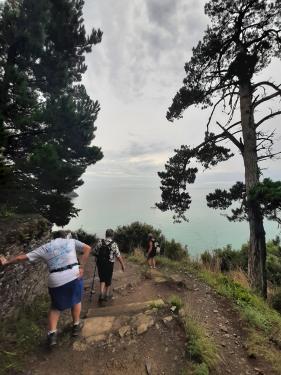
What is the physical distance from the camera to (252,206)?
30.9 feet

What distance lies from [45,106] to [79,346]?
1256cm

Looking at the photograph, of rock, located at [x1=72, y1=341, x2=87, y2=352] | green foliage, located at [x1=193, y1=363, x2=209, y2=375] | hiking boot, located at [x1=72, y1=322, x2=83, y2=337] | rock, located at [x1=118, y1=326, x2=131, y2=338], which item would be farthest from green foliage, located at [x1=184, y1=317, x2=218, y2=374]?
hiking boot, located at [x1=72, y1=322, x2=83, y2=337]

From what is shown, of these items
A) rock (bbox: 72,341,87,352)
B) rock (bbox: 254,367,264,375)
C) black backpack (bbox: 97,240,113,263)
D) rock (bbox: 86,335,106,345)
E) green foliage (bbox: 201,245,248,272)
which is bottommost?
rock (bbox: 254,367,264,375)

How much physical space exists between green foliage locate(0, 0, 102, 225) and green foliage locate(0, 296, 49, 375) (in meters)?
4.44

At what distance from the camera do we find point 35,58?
47.1 feet

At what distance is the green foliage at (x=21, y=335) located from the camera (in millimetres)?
4070

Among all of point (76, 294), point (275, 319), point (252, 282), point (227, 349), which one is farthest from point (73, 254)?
point (252, 282)

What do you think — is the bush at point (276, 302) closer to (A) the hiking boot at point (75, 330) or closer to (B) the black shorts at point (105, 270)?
(B) the black shorts at point (105, 270)

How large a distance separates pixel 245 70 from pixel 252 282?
745 centimetres

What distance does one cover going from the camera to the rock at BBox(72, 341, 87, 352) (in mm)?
4332

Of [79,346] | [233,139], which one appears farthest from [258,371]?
[233,139]

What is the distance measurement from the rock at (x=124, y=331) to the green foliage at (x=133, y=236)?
10.3 meters

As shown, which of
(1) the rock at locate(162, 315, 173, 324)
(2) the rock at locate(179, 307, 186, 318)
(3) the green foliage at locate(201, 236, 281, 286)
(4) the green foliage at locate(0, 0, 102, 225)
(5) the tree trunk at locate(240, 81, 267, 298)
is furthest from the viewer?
(3) the green foliage at locate(201, 236, 281, 286)

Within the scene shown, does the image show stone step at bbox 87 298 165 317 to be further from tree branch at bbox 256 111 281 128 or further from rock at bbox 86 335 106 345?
tree branch at bbox 256 111 281 128
